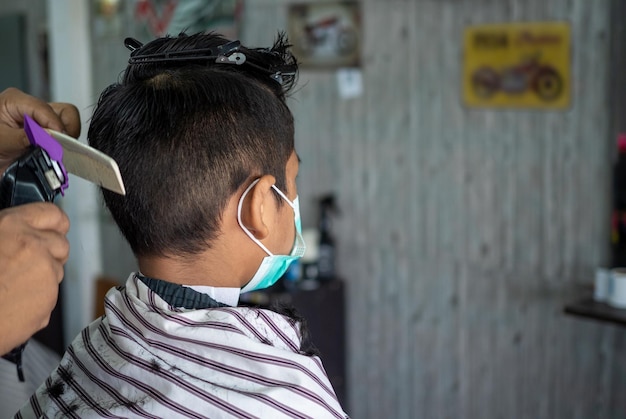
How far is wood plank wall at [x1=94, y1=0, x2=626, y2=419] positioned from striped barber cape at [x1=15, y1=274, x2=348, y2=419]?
1890mm

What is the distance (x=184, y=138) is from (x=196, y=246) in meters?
0.16

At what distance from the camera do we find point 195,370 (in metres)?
1.05

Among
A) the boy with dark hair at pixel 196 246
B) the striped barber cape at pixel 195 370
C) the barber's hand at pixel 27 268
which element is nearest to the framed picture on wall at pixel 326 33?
the boy with dark hair at pixel 196 246

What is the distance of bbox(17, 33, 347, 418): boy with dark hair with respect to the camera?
1.04 metres

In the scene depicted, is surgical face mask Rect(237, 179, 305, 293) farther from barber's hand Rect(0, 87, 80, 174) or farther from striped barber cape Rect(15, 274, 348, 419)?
barber's hand Rect(0, 87, 80, 174)

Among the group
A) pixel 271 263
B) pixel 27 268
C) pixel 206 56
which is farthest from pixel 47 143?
pixel 271 263

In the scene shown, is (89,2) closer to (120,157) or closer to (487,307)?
(487,307)

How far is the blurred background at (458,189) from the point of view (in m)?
2.71

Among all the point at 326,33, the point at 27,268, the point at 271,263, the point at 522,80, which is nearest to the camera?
the point at 27,268

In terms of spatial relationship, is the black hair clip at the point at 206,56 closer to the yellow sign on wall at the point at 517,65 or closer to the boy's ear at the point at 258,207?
the boy's ear at the point at 258,207

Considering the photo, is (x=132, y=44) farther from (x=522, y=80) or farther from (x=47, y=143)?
(x=522, y=80)

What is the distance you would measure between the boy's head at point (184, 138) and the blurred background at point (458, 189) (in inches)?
65.9

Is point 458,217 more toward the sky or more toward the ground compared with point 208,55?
more toward the ground

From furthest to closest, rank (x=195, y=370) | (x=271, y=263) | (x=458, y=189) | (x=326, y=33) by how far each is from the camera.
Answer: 1. (x=326, y=33)
2. (x=458, y=189)
3. (x=271, y=263)
4. (x=195, y=370)
